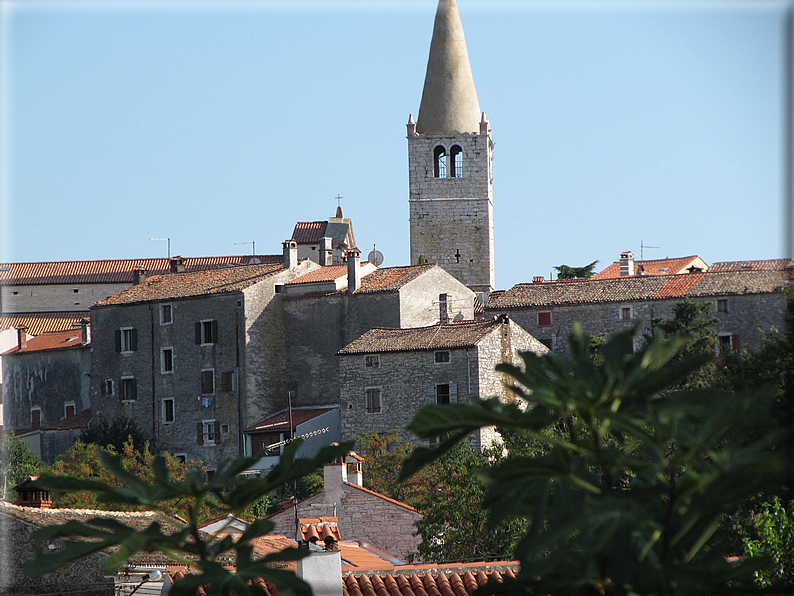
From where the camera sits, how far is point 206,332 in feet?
155

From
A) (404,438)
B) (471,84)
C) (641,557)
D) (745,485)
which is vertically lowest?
(404,438)

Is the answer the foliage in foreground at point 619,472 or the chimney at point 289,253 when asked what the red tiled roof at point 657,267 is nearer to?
the chimney at point 289,253

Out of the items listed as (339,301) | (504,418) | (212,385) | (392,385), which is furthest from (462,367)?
(504,418)

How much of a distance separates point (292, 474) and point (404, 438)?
37.0m

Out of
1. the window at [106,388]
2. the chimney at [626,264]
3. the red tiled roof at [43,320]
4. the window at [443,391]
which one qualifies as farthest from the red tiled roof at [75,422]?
the chimney at [626,264]

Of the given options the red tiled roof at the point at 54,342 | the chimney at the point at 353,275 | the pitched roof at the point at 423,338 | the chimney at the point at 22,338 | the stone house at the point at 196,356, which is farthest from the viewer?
the chimney at the point at 22,338

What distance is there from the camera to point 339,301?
46125 mm

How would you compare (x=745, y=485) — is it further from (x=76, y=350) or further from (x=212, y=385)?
(x=76, y=350)

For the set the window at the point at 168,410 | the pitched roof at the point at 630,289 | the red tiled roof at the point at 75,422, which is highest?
the pitched roof at the point at 630,289

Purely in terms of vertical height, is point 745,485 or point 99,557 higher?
point 745,485

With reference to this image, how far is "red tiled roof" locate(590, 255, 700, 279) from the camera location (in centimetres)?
6706

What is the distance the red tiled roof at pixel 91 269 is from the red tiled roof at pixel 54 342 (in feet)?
33.3

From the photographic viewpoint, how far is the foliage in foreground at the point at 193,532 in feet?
9.99

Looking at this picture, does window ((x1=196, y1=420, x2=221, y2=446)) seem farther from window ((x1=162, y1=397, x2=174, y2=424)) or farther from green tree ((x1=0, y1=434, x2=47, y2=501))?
green tree ((x1=0, y1=434, x2=47, y2=501))
